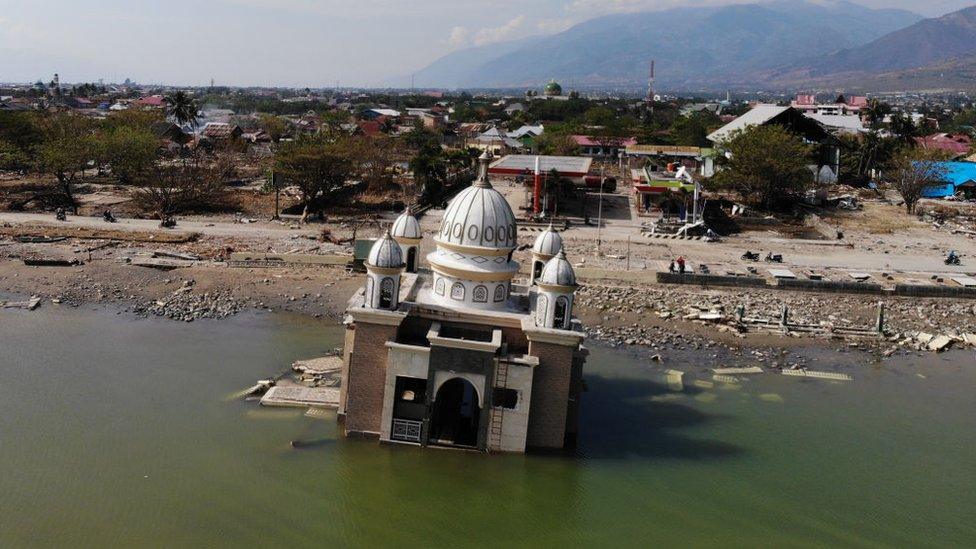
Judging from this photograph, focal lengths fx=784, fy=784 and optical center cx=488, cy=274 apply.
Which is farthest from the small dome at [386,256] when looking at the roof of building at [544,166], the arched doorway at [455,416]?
the roof of building at [544,166]

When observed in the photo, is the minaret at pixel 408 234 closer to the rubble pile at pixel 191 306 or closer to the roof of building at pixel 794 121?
the rubble pile at pixel 191 306

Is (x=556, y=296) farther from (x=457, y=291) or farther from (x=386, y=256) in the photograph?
(x=386, y=256)

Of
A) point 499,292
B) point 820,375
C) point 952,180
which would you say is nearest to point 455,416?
point 499,292

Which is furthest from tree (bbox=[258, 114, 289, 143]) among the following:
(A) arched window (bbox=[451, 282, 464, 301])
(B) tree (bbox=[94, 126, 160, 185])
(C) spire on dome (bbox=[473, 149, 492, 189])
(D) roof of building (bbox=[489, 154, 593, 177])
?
(A) arched window (bbox=[451, 282, 464, 301])

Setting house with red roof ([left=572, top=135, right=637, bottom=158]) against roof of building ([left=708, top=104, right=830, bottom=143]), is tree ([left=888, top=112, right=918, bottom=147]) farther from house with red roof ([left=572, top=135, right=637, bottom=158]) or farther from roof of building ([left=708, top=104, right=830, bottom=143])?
house with red roof ([left=572, top=135, right=637, bottom=158])

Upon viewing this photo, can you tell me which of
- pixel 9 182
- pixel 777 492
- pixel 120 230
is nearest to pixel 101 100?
pixel 9 182

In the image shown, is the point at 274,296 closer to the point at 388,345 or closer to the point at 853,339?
the point at 388,345
